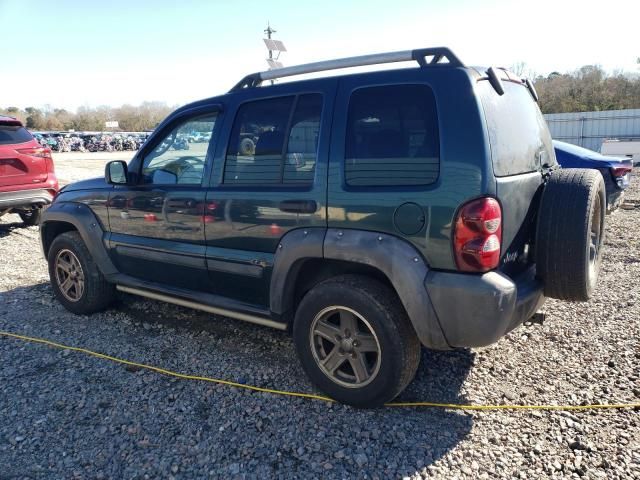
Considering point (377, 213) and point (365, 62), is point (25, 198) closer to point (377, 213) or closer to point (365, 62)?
point (365, 62)

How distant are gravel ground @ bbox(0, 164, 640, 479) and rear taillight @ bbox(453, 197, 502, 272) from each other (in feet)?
3.29

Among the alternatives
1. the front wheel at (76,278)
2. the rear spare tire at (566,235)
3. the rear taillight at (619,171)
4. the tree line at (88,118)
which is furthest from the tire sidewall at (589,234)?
the tree line at (88,118)

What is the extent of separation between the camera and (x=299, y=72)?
3.26 m

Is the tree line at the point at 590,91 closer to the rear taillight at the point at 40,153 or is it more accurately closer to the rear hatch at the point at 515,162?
the rear taillight at the point at 40,153

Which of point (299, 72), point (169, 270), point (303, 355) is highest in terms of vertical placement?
point (299, 72)

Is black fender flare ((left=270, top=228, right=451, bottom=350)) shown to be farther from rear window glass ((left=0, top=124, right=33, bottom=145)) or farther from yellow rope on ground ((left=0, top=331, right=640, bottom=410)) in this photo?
rear window glass ((left=0, top=124, right=33, bottom=145))

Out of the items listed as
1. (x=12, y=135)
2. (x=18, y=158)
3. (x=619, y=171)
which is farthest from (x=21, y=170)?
(x=619, y=171)

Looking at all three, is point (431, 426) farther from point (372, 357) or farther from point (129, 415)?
point (129, 415)

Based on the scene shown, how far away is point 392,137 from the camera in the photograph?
2.74m

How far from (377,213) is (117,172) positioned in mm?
2387

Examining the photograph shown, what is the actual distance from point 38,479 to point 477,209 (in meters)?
2.62

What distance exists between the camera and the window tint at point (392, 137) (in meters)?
2.62

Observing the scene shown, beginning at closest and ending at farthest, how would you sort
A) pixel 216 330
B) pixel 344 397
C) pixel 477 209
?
pixel 477 209 → pixel 344 397 → pixel 216 330

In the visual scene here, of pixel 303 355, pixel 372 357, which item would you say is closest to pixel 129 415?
pixel 303 355
